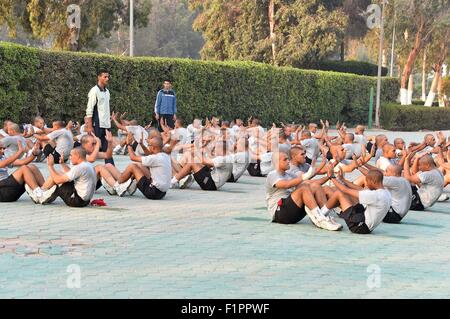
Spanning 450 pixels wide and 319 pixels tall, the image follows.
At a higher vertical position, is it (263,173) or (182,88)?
(182,88)

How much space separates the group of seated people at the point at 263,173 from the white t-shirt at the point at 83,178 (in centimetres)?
1

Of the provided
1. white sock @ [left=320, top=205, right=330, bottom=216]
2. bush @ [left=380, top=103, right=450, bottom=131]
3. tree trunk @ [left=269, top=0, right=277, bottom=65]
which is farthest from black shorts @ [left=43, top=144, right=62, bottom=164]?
tree trunk @ [left=269, top=0, right=277, bottom=65]

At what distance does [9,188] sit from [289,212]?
171 inches

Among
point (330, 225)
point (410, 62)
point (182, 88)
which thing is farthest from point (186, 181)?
point (410, 62)

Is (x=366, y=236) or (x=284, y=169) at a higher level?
(x=284, y=169)

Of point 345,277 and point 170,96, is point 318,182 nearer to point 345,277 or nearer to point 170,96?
point 345,277

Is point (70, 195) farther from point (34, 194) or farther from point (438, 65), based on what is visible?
point (438, 65)

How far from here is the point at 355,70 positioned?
63219 millimetres

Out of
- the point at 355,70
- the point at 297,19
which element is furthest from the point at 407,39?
the point at 297,19

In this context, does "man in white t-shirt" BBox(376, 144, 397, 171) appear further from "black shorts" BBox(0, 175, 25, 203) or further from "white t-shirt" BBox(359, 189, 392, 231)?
"black shorts" BBox(0, 175, 25, 203)

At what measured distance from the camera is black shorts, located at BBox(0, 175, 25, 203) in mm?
14023

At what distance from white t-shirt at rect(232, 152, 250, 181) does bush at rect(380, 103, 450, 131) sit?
37.3 meters

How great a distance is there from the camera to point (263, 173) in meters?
20.6
